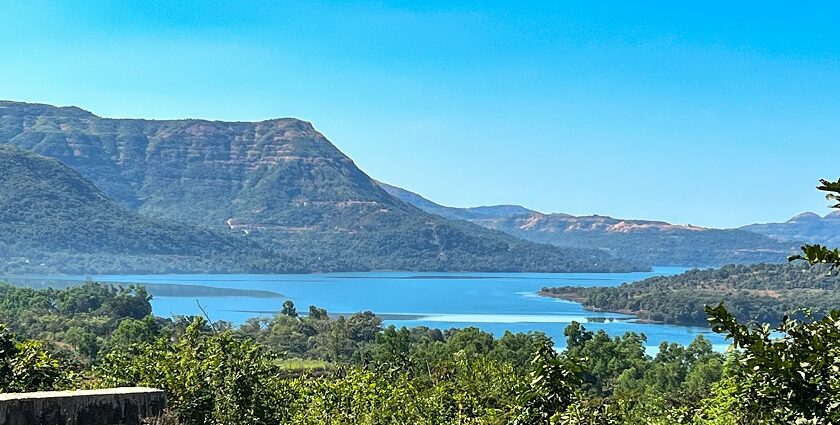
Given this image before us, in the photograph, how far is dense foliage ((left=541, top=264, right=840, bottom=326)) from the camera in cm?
12925

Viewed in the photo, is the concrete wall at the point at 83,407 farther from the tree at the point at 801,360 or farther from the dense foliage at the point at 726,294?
the dense foliage at the point at 726,294

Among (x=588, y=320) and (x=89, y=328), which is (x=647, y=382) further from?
(x=588, y=320)

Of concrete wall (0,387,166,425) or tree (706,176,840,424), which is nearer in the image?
tree (706,176,840,424)

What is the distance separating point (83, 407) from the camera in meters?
8.23

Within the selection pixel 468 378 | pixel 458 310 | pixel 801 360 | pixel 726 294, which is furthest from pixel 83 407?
pixel 458 310

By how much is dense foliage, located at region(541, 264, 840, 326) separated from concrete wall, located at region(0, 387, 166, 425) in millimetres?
120505

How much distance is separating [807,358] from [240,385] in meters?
12.2

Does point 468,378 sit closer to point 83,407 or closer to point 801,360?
point 83,407

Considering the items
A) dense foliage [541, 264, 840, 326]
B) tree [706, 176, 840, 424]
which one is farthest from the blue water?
tree [706, 176, 840, 424]

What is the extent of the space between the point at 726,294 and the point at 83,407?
148730 millimetres

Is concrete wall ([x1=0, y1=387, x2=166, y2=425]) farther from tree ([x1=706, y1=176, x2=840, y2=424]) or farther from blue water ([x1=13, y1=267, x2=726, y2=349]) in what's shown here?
blue water ([x1=13, y1=267, x2=726, y2=349])

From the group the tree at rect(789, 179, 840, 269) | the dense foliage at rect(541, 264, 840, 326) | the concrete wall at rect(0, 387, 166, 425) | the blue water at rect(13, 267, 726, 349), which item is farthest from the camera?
the dense foliage at rect(541, 264, 840, 326)

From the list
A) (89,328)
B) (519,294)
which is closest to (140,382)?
(89,328)

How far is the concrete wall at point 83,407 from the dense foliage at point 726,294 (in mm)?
120505
